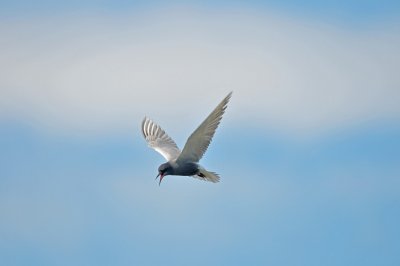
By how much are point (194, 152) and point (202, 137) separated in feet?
3.69

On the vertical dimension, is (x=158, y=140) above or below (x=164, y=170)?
above

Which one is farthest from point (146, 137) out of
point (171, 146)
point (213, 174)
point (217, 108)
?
point (217, 108)

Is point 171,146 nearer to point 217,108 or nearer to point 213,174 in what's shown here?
point 213,174

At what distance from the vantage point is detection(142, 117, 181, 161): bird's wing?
40.7m

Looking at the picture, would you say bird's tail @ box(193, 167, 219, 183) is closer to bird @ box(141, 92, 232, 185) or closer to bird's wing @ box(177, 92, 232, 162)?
bird @ box(141, 92, 232, 185)

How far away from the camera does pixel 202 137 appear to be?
1395 inches

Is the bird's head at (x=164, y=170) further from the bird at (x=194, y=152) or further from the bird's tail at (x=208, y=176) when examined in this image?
the bird's tail at (x=208, y=176)

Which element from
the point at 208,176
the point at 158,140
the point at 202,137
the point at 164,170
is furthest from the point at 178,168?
the point at 158,140

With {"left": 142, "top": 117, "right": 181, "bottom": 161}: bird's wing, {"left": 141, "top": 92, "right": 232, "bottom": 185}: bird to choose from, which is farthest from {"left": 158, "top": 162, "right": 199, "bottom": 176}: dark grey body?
{"left": 142, "top": 117, "right": 181, "bottom": 161}: bird's wing

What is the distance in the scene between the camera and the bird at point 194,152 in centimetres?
3462

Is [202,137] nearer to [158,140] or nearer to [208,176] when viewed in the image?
[208,176]

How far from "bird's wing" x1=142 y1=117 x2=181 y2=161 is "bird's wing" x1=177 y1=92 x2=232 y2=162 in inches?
136

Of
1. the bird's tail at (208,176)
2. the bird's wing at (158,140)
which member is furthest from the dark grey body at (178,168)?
the bird's wing at (158,140)

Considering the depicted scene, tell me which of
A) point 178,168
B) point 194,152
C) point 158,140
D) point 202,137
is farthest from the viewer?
point 158,140
